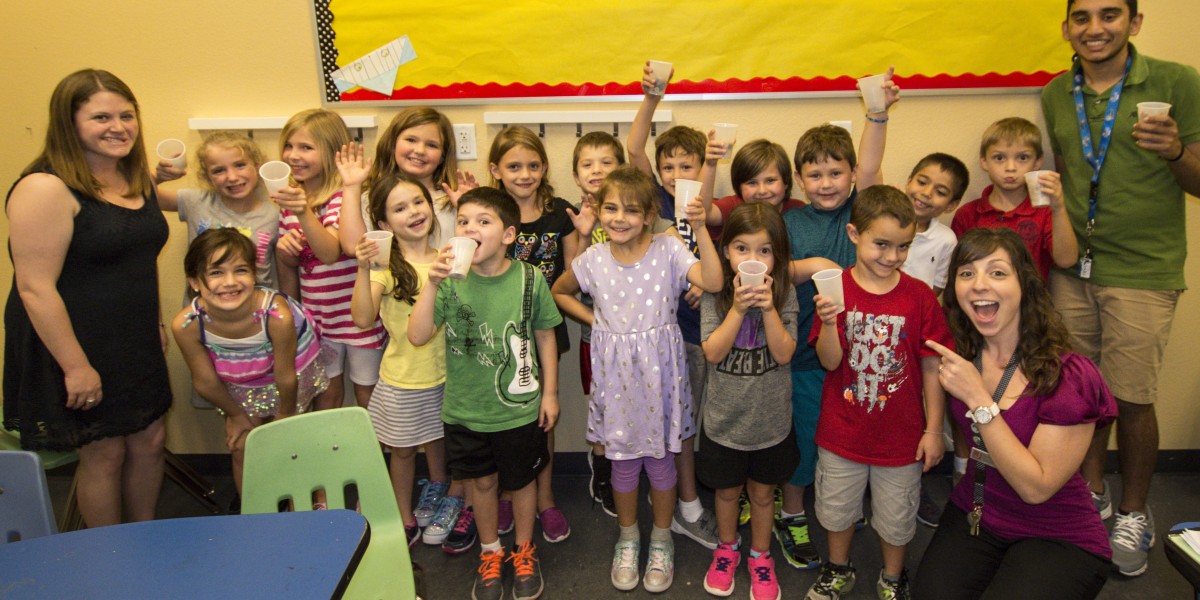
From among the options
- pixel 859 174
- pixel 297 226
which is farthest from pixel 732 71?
pixel 297 226

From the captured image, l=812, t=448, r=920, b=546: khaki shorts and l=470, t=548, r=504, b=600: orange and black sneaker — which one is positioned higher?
l=812, t=448, r=920, b=546: khaki shorts

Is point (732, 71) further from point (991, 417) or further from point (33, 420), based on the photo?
point (33, 420)

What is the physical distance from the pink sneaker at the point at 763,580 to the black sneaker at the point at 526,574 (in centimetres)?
77

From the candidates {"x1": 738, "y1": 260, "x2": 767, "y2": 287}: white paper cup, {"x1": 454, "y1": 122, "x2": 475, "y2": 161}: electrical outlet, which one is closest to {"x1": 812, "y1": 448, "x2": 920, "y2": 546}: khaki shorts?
{"x1": 738, "y1": 260, "x2": 767, "y2": 287}: white paper cup

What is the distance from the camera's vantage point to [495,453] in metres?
2.36

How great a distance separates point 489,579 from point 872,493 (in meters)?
1.37

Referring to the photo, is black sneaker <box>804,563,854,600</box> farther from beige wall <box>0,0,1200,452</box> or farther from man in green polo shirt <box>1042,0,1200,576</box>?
beige wall <box>0,0,1200,452</box>

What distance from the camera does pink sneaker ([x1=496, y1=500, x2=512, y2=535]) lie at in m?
2.82

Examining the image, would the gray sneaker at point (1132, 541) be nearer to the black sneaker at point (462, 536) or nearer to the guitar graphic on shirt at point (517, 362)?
the guitar graphic on shirt at point (517, 362)

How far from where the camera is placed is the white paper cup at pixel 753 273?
1891 mm

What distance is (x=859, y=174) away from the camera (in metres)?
2.46

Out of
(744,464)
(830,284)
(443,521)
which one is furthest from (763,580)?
(443,521)

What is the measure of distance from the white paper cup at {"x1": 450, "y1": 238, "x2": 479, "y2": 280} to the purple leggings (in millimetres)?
920

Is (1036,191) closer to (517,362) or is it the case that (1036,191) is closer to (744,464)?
(744,464)
